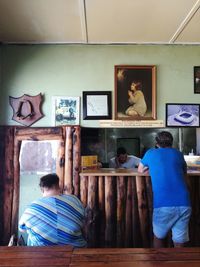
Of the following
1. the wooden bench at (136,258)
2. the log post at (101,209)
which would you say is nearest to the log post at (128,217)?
the log post at (101,209)

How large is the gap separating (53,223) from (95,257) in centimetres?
76

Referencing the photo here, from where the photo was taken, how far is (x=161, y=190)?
2.71 metres

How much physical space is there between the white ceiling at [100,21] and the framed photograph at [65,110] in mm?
695

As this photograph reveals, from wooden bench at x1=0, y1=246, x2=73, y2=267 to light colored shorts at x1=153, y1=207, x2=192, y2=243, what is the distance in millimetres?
1429

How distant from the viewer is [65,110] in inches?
144

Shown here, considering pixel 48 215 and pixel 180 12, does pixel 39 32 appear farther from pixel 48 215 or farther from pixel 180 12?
pixel 48 215

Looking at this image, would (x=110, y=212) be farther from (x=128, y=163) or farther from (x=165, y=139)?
(x=165, y=139)

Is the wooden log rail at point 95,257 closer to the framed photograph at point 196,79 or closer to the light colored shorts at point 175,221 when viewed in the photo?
the light colored shorts at point 175,221

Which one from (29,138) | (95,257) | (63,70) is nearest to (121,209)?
(29,138)

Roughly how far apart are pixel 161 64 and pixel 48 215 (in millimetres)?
2450

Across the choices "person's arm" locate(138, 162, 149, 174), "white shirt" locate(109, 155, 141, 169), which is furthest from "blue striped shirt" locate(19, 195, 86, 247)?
"white shirt" locate(109, 155, 141, 169)

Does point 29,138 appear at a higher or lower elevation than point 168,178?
higher

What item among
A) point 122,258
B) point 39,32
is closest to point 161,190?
point 122,258

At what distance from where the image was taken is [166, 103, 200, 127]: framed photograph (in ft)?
12.1
